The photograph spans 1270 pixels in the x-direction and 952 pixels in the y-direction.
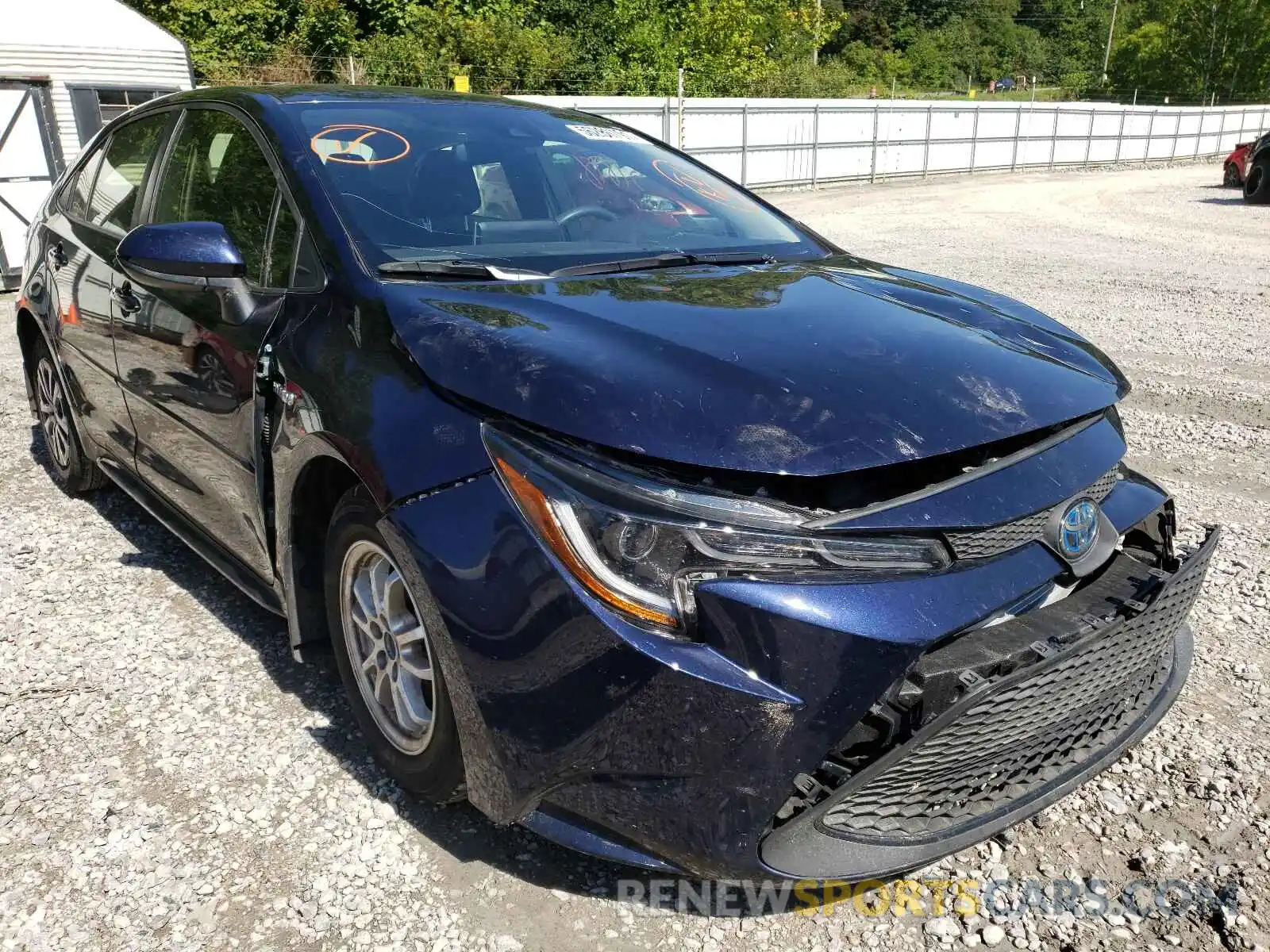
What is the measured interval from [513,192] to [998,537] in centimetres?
182

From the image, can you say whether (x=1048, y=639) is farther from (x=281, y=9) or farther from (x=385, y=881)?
(x=281, y=9)

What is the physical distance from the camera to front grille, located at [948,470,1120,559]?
1.86 metres

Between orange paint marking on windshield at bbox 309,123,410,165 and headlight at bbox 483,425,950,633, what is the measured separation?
144 centimetres

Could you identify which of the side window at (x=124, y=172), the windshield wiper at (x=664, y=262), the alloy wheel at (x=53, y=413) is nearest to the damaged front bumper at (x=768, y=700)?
Answer: the windshield wiper at (x=664, y=262)

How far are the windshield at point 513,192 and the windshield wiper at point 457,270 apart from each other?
3 centimetres

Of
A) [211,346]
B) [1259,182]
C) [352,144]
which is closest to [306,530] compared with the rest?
[211,346]

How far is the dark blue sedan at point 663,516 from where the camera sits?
174 centimetres

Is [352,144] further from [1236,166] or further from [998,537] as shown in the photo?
[1236,166]

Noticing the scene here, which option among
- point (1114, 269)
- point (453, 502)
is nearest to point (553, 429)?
point (453, 502)

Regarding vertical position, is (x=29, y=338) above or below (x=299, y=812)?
above

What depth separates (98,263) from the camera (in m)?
3.59

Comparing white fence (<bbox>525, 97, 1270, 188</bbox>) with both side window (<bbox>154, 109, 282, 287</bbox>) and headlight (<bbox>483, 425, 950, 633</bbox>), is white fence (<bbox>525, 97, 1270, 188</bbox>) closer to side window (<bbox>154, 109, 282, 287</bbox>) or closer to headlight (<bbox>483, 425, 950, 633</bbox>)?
side window (<bbox>154, 109, 282, 287</bbox>)

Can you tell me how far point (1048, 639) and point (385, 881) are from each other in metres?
1.46

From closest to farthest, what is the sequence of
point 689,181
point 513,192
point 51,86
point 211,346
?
point 211,346 → point 513,192 → point 689,181 → point 51,86
